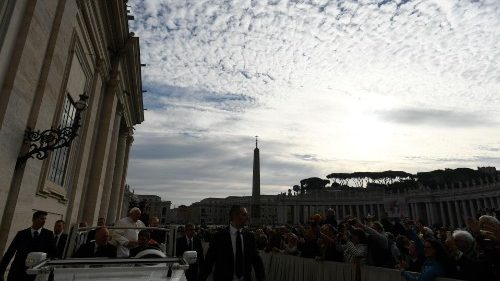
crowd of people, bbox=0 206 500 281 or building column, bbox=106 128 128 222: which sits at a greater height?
building column, bbox=106 128 128 222

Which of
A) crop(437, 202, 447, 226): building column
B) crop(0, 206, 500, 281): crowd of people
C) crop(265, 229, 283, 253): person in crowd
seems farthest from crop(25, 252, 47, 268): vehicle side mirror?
crop(437, 202, 447, 226): building column

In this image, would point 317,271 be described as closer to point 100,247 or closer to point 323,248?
point 323,248

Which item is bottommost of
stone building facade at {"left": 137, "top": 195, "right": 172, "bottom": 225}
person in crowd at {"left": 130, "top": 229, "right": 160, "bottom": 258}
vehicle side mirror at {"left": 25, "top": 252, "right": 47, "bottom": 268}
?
vehicle side mirror at {"left": 25, "top": 252, "right": 47, "bottom": 268}

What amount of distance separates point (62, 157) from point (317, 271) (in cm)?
963

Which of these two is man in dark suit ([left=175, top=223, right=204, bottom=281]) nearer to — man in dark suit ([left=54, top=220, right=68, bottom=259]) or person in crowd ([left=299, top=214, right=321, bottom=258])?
man in dark suit ([left=54, top=220, right=68, bottom=259])

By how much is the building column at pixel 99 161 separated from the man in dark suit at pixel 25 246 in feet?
30.7

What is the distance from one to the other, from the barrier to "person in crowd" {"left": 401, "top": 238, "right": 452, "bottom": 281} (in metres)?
0.12

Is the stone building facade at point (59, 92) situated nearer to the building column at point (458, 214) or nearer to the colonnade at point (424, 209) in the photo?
the colonnade at point (424, 209)

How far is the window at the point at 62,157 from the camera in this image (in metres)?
11.2

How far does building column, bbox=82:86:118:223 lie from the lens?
49.6ft

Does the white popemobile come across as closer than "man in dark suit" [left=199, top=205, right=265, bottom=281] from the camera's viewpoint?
Yes

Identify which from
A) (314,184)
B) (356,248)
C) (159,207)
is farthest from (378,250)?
(159,207)

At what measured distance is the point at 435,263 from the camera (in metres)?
5.21

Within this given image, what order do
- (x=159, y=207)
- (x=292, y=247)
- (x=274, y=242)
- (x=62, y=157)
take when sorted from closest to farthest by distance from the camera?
(x=292, y=247)
(x=62, y=157)
(x=274, y=242)
(x=159, y=207)
